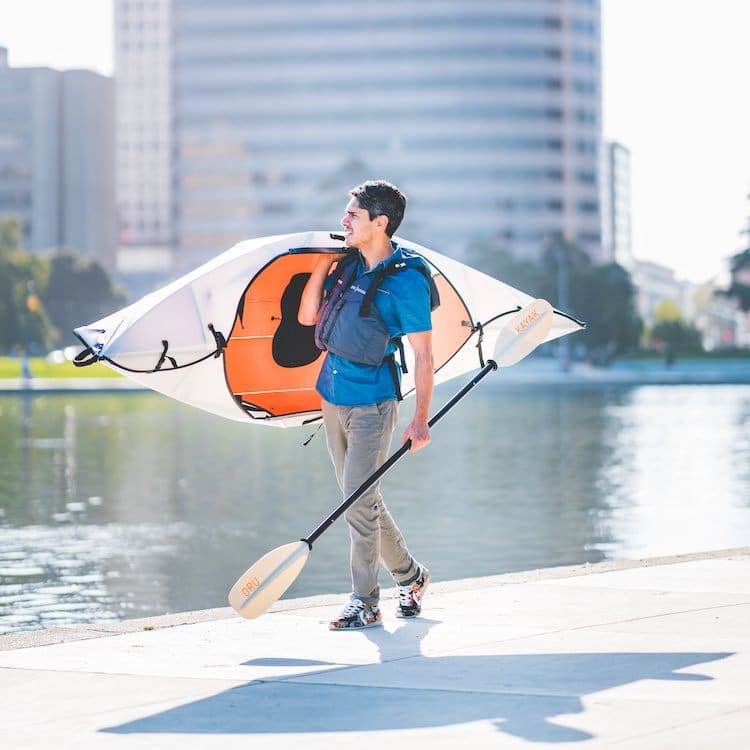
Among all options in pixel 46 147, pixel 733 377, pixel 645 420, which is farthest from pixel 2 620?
pixel 46 147

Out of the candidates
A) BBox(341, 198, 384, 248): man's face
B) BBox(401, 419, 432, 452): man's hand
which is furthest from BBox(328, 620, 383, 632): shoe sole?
BBox(341, 198, 384, 248): man's face

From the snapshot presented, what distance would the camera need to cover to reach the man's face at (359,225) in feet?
23.3

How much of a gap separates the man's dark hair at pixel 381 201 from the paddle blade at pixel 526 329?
126 cm

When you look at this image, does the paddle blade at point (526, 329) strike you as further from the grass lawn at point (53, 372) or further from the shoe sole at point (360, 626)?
the grass lawn at point (53, 372)

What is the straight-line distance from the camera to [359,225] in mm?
7105

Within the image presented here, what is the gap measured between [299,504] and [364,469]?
9825 millimetres

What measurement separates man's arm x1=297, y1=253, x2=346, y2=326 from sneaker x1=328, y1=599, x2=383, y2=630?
52.6 inches

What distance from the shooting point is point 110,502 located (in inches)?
674

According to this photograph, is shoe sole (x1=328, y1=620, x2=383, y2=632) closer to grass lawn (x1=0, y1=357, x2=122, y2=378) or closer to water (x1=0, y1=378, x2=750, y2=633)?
water (x1=0, y1=378, x2=750, y2=633)

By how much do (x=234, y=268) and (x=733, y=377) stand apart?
63356 mm

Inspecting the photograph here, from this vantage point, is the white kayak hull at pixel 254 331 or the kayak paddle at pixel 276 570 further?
the white kayak hull at pixel 254 331

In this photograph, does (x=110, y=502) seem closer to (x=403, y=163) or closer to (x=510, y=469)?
(x=510, y=469)

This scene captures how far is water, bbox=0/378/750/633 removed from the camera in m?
11.7

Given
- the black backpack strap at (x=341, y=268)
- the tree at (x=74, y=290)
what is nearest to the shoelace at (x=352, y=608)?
the black backpack strap at (x=341, y=268)
